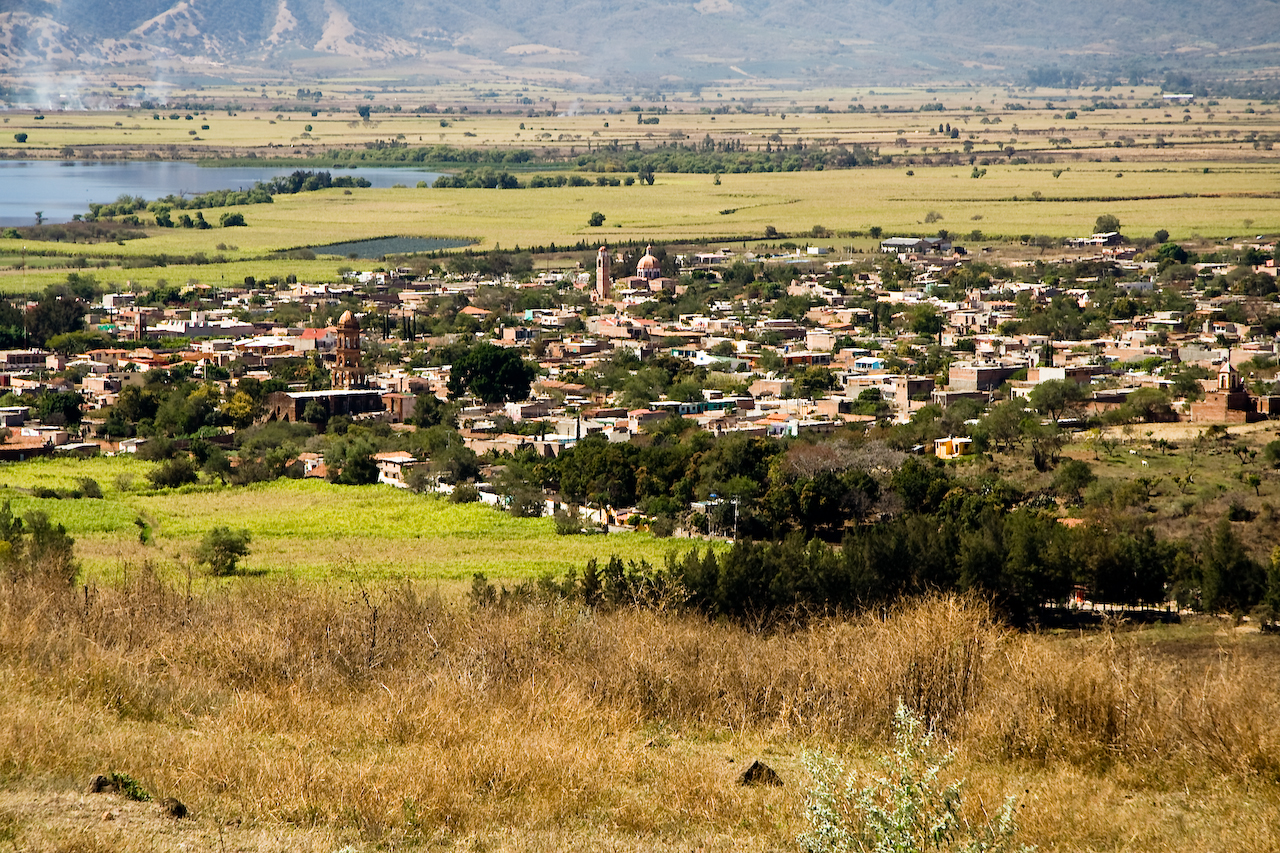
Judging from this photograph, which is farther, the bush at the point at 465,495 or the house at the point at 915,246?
the house at the point at 915,246

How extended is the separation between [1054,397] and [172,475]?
15.8 metres

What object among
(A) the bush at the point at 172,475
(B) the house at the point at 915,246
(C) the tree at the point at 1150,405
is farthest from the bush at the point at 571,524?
(B) the house at the point at 915,246

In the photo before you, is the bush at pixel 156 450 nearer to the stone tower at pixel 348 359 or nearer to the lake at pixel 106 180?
the stone tower at pixel 348 359

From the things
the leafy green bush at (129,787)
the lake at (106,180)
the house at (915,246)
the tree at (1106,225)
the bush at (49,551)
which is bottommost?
the bush at (49,551)

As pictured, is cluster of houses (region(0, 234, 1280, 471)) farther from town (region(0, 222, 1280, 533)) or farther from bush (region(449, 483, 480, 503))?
bush (region(449, 483, 480, 503))

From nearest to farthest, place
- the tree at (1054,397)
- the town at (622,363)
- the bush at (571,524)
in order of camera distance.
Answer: the bush at (571,524)
the town at (622,363)
the tree at (1054,397)

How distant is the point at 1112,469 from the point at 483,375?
562 inches

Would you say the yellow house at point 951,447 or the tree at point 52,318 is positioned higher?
the tree at point 52,318

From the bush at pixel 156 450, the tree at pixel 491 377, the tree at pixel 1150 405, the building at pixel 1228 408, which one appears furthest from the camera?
the tree at pixel 491 377

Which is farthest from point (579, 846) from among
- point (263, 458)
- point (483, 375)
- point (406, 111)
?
point (406, 111)

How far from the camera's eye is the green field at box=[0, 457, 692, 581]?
66.4 feet

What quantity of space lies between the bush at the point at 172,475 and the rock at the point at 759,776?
62.8 ft

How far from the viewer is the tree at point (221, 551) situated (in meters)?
19.8

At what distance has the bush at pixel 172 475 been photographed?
86.8 ft
